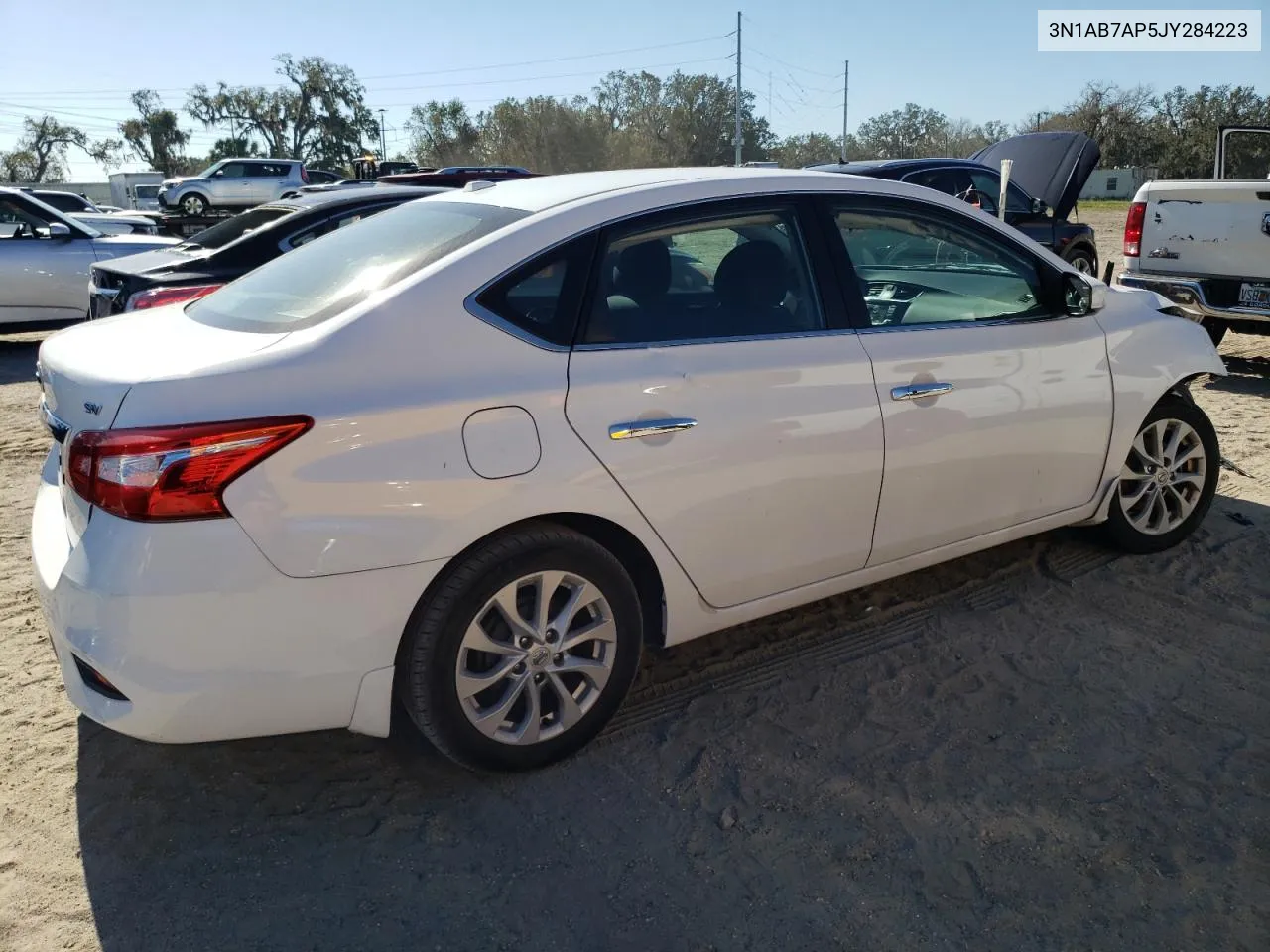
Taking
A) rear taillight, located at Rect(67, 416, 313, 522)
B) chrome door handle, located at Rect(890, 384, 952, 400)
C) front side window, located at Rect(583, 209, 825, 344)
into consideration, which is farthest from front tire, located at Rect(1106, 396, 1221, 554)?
rear taillight, located at Rect(67, 416, 313, 522)

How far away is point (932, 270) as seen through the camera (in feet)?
12.8

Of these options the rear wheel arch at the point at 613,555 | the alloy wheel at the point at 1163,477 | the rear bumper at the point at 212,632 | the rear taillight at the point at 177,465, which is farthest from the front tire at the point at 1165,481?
the rear taillight at the point at 177,465

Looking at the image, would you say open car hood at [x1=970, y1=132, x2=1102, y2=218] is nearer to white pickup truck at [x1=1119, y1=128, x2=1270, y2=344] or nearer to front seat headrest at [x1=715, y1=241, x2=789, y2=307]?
white pickup truck at [x1=1119, y1=128, x2=1270, y2=344]

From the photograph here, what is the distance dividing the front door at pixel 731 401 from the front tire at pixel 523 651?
0.88 feet

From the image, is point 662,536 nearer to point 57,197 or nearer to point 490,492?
point 490,492

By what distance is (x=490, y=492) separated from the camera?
8.37ft

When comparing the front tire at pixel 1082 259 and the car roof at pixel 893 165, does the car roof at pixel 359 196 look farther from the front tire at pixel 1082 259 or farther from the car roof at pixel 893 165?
the front tire at pixel 1082 259

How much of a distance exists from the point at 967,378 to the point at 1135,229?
5777 mm

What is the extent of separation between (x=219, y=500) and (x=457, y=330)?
2.41 ft

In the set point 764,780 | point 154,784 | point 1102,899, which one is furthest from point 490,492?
point 1102,899

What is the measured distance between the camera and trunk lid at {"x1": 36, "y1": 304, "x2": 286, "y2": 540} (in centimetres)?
241

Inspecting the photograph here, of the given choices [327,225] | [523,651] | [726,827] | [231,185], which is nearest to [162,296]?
[327,225]

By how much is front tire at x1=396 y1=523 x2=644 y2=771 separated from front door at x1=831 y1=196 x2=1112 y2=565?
1.07 meters

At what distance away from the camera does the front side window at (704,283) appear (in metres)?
2.90
